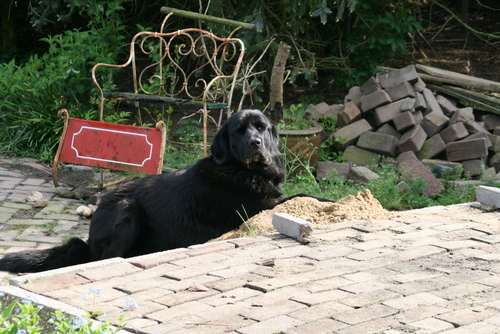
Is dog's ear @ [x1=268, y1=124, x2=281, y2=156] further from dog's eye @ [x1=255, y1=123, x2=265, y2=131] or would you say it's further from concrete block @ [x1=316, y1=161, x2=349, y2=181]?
concrete block @ [x1=316, y1=161, x2=349, y2=181]

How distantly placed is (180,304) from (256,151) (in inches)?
82.3

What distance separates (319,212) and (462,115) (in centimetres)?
439

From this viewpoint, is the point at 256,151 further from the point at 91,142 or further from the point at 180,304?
the point at 91,142

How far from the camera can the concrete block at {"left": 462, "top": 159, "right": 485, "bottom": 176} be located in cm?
780

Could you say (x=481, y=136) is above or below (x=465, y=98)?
below

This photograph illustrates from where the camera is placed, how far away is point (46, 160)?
345 inches

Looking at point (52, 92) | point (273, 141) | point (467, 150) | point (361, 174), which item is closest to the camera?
point (273, 141)

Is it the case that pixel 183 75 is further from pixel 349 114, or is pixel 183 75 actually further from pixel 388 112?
pixel 388 112

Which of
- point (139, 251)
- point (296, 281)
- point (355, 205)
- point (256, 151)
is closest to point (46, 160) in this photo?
point (139, 251)

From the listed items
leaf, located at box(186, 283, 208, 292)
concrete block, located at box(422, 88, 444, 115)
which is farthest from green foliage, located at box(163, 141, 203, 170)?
leaf, located at box(186, 283, 208, 292)

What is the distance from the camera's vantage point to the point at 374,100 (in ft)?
Answer: 28.0

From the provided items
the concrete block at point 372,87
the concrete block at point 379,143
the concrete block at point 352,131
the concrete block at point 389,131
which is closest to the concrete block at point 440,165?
the concrete block at point 379,143

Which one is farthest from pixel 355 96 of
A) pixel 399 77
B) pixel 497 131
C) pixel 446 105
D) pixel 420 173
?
pixel 420 173

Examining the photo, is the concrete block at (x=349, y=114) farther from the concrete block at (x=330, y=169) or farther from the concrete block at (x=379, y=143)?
the concrete block at (x=330, y=169)
